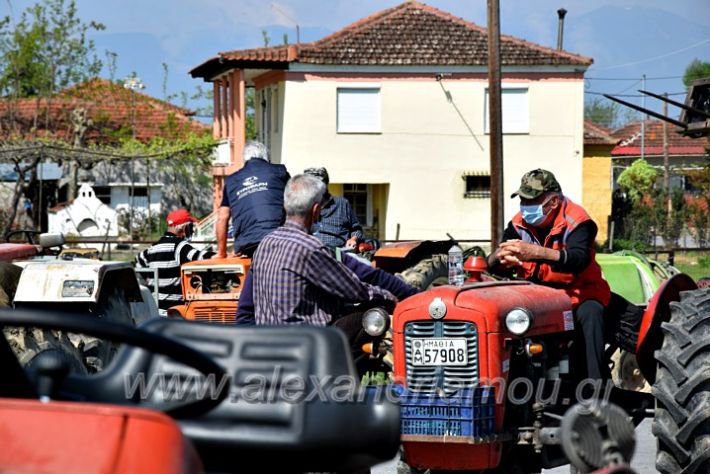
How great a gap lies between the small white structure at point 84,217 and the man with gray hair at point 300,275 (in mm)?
38129

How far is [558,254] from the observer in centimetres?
783

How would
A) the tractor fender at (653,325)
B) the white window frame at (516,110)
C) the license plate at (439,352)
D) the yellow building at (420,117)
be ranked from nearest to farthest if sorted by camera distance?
the license plate at (439,352) → the tractor fender at (653,325) → the yellow building at (420,117) → the white window frame at (516,110)

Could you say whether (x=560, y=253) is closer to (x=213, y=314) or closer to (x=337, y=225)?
(x=213, y=314)

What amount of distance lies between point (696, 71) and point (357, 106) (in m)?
59.3

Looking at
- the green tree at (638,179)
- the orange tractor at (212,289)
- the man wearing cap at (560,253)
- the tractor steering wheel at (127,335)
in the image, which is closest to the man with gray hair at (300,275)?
the man wearing cap at (560,253)

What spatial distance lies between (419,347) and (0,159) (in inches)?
1415

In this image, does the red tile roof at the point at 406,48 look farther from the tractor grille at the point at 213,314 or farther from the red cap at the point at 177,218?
the tractor grille at the point at 213,314

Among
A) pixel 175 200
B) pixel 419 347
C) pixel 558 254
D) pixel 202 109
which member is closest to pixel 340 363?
pixel 419 347

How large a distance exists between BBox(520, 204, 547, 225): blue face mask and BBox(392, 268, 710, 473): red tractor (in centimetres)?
54

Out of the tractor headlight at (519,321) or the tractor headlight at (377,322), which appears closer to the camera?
the tractor headlight at (519,321)

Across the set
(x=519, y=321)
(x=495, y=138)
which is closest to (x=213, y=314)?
(x=519, y=321)

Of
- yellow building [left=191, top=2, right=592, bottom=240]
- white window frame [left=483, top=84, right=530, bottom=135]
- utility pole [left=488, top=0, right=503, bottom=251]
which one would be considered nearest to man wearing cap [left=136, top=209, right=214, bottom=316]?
utility pole [left=488, top=0, right=503, bottom=251]

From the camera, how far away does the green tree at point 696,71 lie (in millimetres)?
88875

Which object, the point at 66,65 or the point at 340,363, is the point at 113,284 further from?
the point at 66,65
